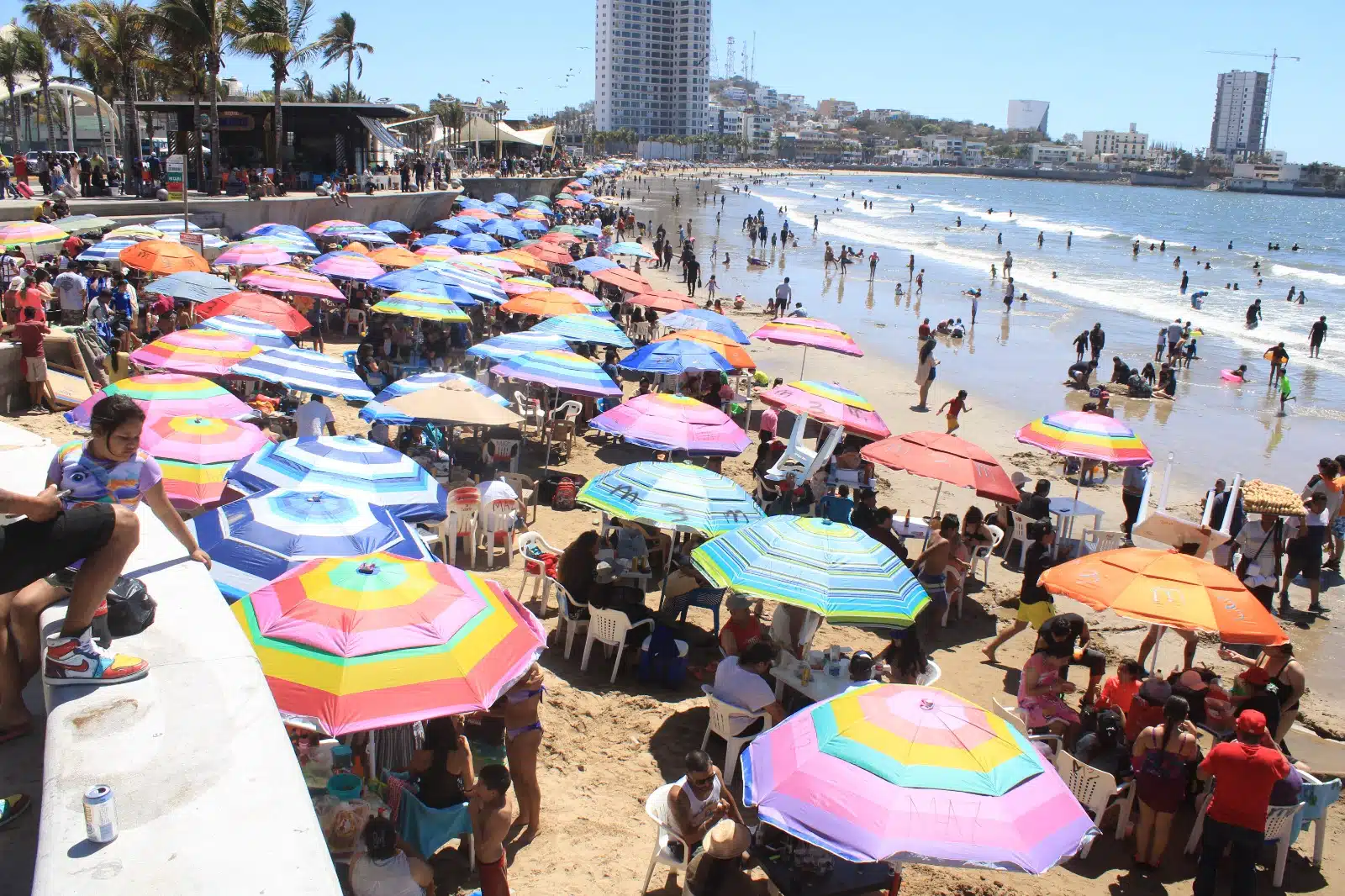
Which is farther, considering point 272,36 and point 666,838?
point 272,36

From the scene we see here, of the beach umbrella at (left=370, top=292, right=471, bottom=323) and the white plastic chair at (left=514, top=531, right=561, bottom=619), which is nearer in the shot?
the white plastic chair at (left=514, top=531, right=561, bottom=619)

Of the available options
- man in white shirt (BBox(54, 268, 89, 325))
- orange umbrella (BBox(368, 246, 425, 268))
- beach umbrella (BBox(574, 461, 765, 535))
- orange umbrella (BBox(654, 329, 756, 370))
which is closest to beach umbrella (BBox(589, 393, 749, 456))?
beach umbrella (BBox(574, 461, 765, 535))

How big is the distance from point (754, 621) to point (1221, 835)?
3.09 metres

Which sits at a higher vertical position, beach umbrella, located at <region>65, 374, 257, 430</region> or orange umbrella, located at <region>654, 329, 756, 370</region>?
beach umbrella, located at <region>65, 374, 257, 430</region>

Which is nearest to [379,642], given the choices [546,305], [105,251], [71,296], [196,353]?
[196,353]

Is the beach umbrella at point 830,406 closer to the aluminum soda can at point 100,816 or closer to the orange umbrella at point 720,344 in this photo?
the orange umbrella at point 720,344

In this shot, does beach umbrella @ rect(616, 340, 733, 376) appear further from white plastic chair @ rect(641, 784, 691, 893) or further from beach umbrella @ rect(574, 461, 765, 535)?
white plastic chair @ rect(641, 784, 691, 893)

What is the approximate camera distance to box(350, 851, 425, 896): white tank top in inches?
162

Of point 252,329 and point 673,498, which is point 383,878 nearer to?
point 673,498

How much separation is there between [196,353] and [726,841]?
26.5 ft

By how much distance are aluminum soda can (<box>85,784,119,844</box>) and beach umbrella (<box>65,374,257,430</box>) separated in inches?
216

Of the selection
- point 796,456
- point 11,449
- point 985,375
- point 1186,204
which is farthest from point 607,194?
point 1186,204

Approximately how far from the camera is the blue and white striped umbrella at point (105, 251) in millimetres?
16562

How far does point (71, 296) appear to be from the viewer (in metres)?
14.9
